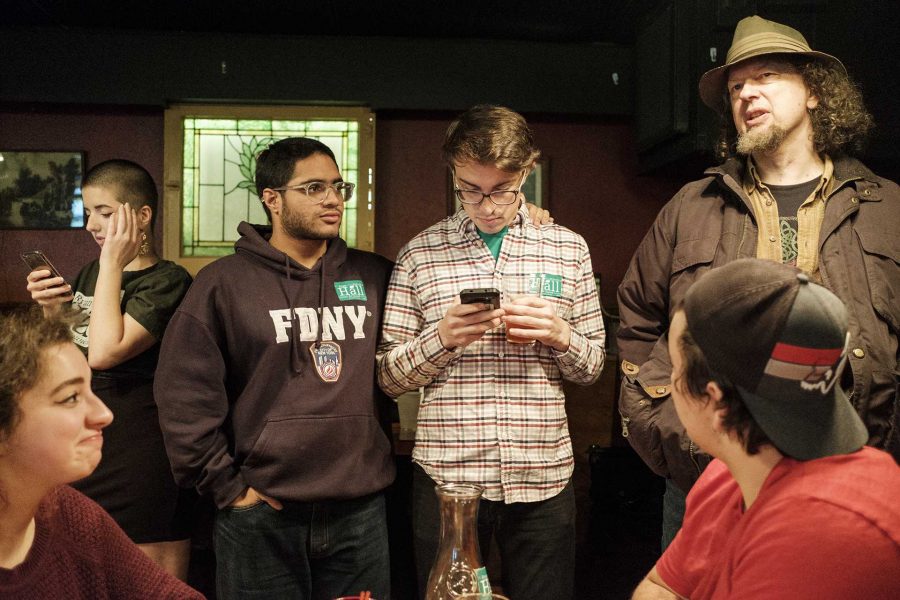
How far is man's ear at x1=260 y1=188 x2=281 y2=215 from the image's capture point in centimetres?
244

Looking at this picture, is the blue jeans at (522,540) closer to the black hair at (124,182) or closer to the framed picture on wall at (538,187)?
the black hair at (124,182)

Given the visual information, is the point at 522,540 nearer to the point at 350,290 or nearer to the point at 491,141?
the point at 350,290

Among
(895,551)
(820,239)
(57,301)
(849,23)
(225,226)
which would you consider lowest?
(895,551)

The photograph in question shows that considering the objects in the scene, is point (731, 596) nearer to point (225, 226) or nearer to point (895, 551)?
point (895, 551)

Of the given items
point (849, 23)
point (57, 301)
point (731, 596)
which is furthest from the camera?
point (849, 23)

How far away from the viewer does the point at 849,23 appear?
12.8ft

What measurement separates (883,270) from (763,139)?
0.45 metres

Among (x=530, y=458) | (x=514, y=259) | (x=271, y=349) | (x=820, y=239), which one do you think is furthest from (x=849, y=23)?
(x=271, y=349)

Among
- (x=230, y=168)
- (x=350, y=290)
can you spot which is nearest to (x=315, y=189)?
(x=350, y=290)

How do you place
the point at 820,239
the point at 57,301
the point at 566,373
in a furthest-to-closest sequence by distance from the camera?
1. the point at 57,301
2. the point at 566,373
3. the point at 820,239

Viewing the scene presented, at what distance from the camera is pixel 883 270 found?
199cm

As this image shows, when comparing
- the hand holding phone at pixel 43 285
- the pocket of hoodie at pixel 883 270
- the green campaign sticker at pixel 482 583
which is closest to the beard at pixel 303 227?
the hand holding phone at pixel 43 285

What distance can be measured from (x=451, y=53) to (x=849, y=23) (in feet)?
7.68

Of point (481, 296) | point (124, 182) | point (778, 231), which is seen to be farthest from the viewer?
point (124, 182)
